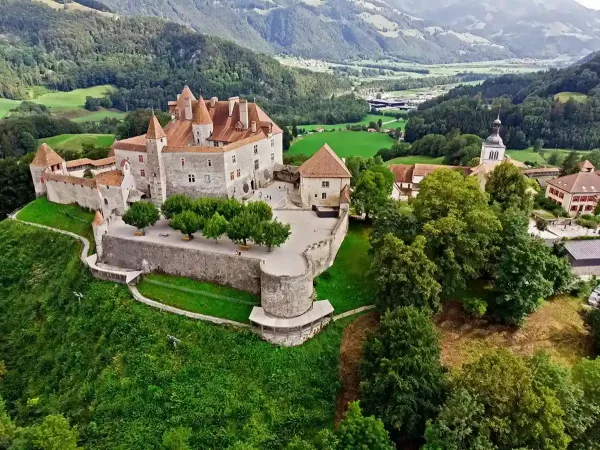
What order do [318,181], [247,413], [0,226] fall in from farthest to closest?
[0,226] < [318,181] < [247,413]

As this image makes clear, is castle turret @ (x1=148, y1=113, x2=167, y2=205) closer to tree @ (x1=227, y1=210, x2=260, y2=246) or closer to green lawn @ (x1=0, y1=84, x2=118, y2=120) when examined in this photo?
tree @ (x1=227, y1=210, x2=260, y2=246)

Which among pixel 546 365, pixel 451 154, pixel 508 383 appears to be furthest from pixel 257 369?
pixel 451 154

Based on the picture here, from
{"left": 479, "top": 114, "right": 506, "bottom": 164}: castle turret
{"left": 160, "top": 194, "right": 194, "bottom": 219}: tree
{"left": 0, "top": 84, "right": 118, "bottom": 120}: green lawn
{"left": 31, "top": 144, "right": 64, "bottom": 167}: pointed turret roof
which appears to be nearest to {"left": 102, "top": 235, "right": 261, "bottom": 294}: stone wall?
{"left": 160, "top": 194, "right": 194, "bottom": 219}: tree

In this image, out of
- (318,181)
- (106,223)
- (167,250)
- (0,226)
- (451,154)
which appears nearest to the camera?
(167,250)

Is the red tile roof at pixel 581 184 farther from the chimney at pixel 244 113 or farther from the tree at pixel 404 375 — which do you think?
the chimney at pixel 244 113

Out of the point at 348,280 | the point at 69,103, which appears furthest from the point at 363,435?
the point at 69,103

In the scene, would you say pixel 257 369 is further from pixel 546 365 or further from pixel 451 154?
pixel 451 154

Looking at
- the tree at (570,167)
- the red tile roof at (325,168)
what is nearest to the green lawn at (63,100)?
the red tile roof at (325,168)

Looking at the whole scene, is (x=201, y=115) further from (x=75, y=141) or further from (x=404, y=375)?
(x=75, y=141)
